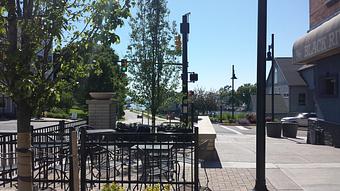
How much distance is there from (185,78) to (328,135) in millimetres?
6010

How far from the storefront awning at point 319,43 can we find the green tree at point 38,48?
1026 cm

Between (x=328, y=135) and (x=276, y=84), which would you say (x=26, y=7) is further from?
(x=276, y=84)

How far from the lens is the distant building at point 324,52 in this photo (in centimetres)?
1387

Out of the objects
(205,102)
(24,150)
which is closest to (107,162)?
(24,150)

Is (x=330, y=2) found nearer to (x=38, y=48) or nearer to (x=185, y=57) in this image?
(x=185, y=57)

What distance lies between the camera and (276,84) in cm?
5784

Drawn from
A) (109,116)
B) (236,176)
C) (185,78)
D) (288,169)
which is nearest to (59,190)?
(236,176)

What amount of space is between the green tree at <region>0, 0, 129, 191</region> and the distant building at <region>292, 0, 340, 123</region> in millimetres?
10308

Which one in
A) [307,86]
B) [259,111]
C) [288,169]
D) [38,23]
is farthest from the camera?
[307,86]

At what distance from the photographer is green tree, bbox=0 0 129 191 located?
3879 millimetres

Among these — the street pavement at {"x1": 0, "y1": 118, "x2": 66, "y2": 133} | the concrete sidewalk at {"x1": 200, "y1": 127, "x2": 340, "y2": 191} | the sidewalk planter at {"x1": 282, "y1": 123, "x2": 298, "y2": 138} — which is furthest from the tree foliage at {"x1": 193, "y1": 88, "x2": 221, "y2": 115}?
the concrete sidewalk at {"x1": 200, "y1": 127, "x2": 340, "y2": 191}

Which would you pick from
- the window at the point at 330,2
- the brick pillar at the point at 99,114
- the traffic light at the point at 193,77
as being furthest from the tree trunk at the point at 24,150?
the traffic light at the point at 193,77

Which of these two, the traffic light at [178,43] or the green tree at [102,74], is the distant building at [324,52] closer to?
the traffic light at [178,43]

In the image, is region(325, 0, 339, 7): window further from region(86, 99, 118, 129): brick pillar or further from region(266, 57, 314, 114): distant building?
region(266, 57, 314, 114): distant building
